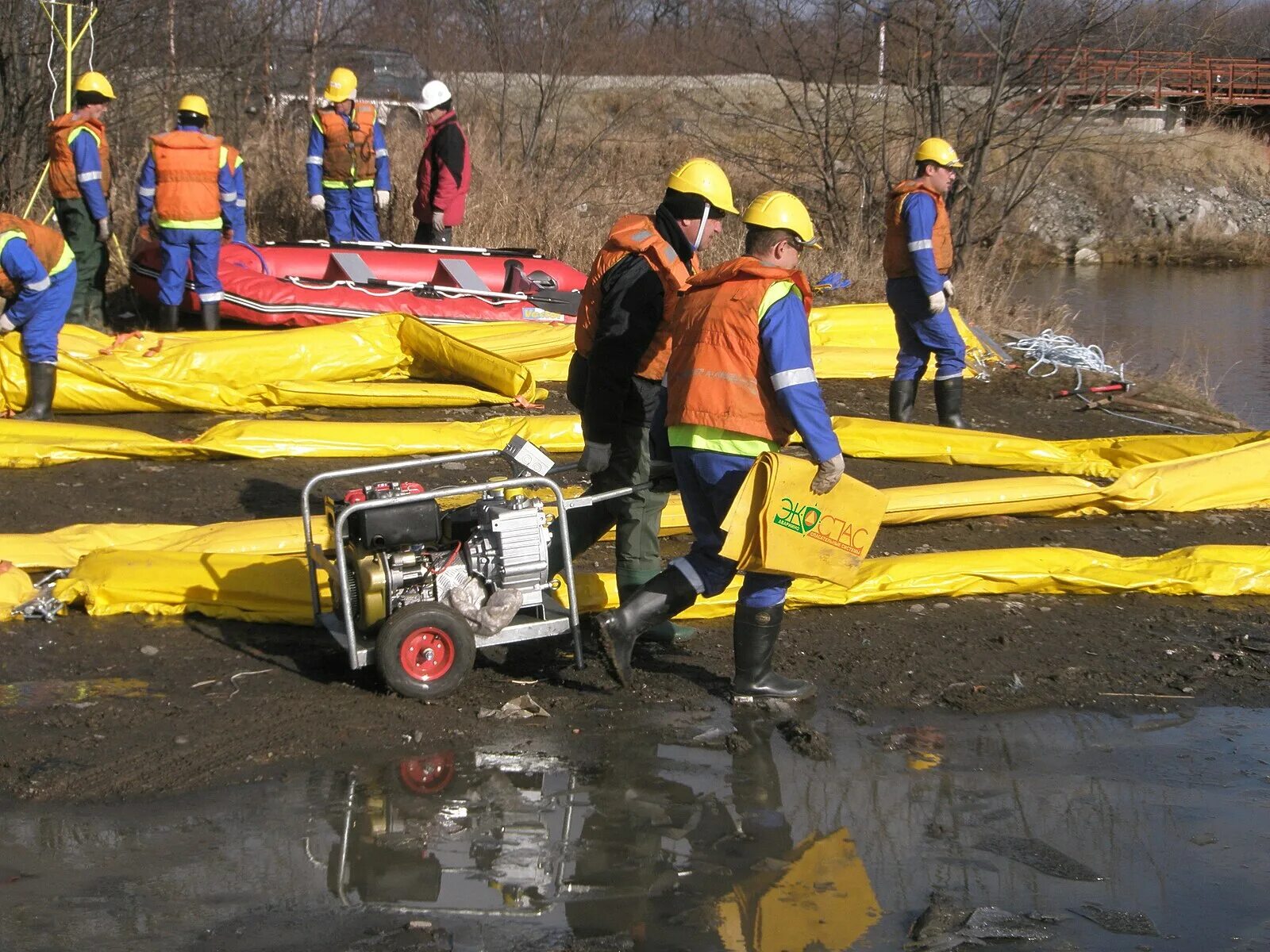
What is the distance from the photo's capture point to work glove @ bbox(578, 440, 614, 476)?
5.43 m

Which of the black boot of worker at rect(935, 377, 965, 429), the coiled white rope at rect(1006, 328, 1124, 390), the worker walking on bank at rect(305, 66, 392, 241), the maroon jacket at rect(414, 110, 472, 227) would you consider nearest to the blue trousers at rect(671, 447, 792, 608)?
the black boot of worker at rect(935, 377, 965, 429)

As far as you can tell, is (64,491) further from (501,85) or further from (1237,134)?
(1237,134)

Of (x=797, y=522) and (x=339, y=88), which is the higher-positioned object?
(x=339, y=88)

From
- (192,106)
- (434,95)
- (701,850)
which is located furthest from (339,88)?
(701,850)

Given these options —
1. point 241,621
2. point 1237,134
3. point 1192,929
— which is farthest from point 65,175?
point 1237,134

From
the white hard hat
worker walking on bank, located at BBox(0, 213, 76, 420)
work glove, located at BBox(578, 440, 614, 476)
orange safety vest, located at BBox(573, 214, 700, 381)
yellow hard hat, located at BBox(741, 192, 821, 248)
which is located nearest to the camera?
yellow hard hat, located at BBox(741, 192, 821, 248)

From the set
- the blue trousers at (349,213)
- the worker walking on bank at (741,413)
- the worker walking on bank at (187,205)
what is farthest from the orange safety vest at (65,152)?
the worker walking on bank at (741,413)

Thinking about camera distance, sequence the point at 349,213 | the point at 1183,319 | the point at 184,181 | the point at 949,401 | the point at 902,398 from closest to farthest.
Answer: the point at 949,401 < the point at 902,398 < the point at 184,181 < the point at 349,213 < the point at 1183,319

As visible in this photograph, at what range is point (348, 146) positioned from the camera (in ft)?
42.2

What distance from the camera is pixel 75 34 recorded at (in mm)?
13594

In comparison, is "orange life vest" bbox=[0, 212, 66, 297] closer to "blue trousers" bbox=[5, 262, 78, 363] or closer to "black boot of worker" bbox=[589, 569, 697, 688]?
"blue trousers" bbox=[5, 262, 78, 363]

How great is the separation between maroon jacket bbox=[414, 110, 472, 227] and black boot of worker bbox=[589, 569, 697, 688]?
8.81 m

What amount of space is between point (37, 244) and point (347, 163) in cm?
532

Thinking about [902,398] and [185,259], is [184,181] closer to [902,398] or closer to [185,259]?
[185,259]
